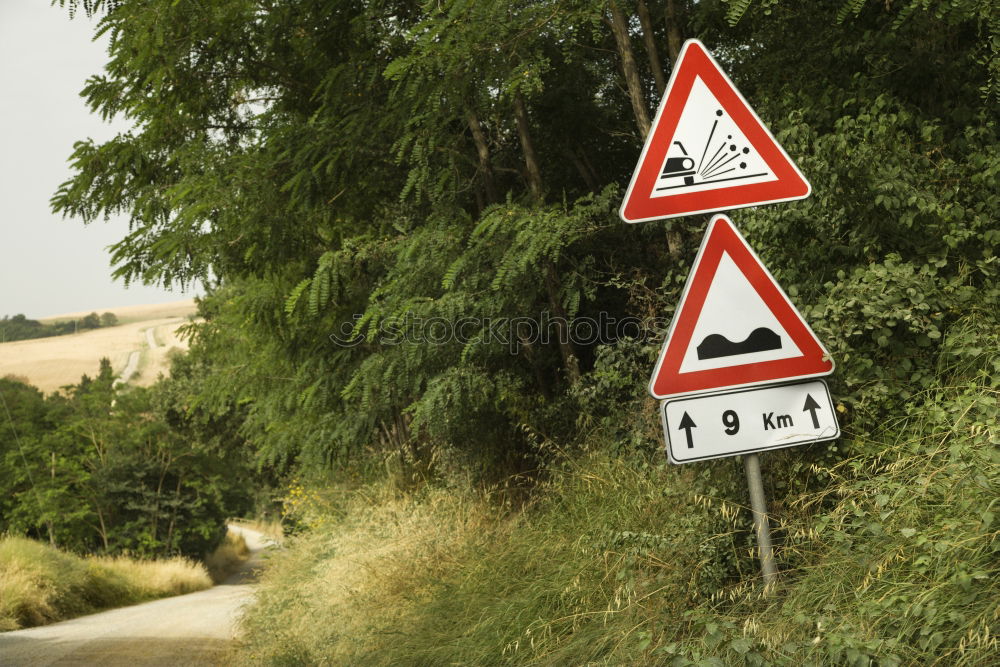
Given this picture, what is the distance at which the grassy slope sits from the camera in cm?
293

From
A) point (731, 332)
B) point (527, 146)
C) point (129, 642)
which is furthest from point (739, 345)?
point (129, 642)

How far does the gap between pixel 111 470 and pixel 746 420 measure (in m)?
31.5

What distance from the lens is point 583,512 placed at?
5.55m

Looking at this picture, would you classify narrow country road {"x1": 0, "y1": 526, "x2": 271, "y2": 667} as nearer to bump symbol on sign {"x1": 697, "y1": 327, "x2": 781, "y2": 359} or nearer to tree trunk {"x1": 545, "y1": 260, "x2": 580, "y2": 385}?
tree trunk {"x1": 545, "y1": 260, "x2": 580, "y2": 385}

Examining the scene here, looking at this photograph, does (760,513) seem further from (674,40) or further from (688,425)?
(674,40)

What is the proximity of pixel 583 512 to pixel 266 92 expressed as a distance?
243 inches

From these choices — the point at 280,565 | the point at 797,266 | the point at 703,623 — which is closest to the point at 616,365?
the point at 797,266

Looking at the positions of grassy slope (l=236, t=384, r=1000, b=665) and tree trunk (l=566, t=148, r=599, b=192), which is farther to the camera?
tree trunk (l=566, t=148, r=599, b=192)

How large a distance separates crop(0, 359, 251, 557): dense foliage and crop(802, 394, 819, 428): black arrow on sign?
26.3m

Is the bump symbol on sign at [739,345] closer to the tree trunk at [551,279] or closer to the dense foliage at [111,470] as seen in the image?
the tree trunk at [551,279]

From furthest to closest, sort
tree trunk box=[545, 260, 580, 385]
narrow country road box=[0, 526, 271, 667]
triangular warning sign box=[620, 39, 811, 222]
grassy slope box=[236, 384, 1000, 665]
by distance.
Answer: narrow country road box=[0, 526, 271, 667], tree trunk box=[545, 260, 580, 385], triangular warning sign box=[620, 39, 811, 222], grassy slope box=[236, 384, 1000, 665]

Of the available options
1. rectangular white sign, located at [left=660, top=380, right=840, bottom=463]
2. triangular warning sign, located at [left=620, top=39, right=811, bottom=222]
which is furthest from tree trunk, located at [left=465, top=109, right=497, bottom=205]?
rectangular white sign, located at [left=660, top=380, right=840, bottom=463]

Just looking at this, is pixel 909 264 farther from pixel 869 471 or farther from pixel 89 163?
pixel 89 163

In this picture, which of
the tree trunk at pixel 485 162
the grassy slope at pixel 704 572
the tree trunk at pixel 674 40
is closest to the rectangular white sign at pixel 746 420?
the grassy slope at pixel 704 572
